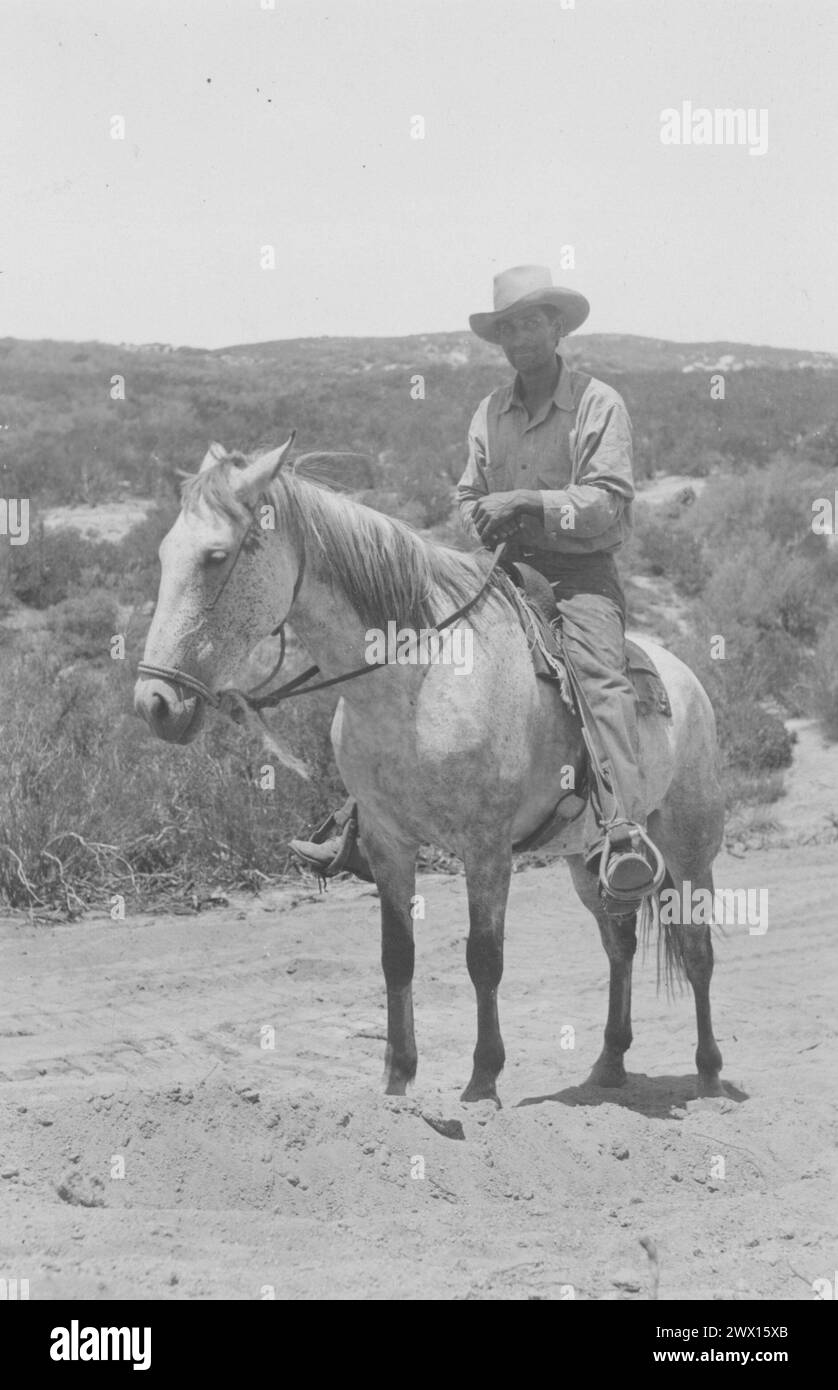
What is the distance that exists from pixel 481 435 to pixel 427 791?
5.55ft

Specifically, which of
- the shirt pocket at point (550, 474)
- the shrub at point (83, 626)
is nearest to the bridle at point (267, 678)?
the shirt pocket at point (550, 474)

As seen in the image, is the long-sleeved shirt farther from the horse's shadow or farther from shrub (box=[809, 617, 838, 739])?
shrub (box=[809, 617, 838, 739])

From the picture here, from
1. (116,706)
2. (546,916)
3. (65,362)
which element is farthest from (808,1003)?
(65,362)

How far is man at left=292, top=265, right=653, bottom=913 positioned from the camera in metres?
5.70

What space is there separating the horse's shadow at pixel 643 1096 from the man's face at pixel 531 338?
9.84 ft

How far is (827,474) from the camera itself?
23.9 metres

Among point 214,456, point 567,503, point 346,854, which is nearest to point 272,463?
point 214,456

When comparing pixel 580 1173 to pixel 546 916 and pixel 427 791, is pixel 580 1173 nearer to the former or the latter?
pixel 427 791

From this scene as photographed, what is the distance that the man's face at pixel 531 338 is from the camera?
5969mm

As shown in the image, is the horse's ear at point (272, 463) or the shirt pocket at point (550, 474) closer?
the horse's ear at point (272, 463)

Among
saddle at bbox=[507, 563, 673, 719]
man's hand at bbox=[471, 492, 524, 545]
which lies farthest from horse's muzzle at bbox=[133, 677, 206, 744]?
man's hand at bbox=[471, 492, 524, 545]

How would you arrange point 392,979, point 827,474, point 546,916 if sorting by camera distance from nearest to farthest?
point 392,979
point 546,916
point 827,474

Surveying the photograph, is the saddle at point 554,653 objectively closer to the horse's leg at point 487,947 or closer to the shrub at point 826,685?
the horse's leg at point 487,947

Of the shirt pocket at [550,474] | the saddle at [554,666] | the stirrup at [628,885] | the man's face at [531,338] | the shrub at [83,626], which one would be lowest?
the shrub at [83,626]
